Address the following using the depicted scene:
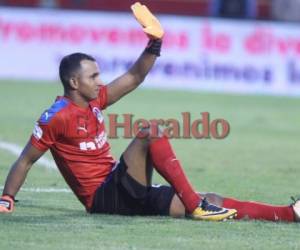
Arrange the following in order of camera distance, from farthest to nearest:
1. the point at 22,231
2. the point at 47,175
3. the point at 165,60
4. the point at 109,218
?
the point at 165,60 < the point at 47,175 < the point at 109,218 < the point at 22,231

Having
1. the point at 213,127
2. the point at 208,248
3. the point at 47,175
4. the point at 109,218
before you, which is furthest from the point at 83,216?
the point at 213,127

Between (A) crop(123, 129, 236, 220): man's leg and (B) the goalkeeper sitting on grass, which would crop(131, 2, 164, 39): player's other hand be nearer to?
(B) the goalkeeper sitting on grass

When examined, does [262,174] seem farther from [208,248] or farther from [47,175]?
[208,248]

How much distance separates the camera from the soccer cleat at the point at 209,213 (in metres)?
8.01

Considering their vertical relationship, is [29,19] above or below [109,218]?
above

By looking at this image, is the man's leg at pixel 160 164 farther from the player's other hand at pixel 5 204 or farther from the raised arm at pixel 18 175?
the player's other hand at pixel 5 204

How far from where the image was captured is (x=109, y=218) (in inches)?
321

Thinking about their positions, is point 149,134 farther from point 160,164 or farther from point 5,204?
Result: point 5,204

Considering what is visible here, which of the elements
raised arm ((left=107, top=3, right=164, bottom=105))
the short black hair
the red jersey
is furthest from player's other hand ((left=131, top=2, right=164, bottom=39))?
the red jersey

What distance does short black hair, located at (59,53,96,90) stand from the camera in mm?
8242

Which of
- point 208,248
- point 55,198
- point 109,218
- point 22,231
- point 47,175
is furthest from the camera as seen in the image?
point 47,175

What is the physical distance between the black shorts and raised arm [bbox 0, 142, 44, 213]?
1.81 feet

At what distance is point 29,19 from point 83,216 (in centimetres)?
1601

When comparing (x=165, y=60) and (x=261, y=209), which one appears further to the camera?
(x=165, y=60)
